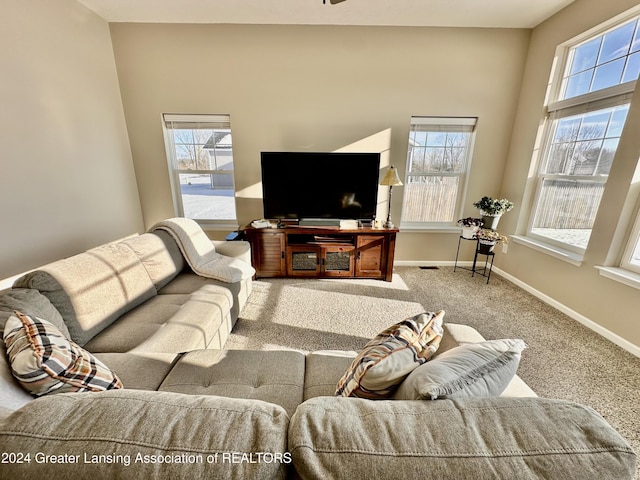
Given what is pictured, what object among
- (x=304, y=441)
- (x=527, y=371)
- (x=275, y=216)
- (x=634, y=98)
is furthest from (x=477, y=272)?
(x=304, y=441)

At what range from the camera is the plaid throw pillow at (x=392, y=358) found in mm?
802

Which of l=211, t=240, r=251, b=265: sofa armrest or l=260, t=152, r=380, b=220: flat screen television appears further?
l=260, t=152, r=380, b=220: flat screen television

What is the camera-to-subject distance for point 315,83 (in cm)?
306

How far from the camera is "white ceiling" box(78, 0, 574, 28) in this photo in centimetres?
250

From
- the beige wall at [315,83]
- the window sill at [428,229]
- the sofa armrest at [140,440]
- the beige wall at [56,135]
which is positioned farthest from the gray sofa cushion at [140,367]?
the window sill at [428,229]

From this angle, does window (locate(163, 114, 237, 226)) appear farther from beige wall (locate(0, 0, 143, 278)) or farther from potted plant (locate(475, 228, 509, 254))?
potted plant (locate(475, 228, 509, 254))

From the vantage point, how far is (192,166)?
3385mm

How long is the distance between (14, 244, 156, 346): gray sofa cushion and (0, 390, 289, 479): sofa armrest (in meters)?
1.05

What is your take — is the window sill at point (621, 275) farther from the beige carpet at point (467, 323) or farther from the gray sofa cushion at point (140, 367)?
the gray sofa cushion at point (140, 367)

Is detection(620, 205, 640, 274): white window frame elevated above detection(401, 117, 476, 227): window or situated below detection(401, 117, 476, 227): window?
below

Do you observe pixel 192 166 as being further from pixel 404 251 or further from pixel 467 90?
pixel 467 90

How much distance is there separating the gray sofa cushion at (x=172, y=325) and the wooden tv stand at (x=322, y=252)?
1149 mm

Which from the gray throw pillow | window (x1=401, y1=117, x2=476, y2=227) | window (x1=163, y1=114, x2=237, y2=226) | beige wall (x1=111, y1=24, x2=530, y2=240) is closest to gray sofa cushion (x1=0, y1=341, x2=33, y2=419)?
the gray throw pillow

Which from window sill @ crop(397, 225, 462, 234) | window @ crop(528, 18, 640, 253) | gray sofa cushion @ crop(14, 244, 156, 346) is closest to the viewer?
gray sofa cushion @ crop(14, 244, 156, 346)
